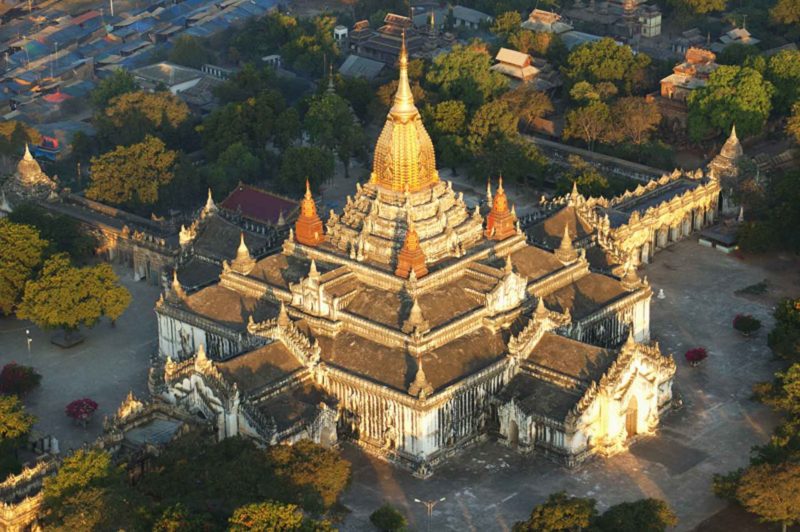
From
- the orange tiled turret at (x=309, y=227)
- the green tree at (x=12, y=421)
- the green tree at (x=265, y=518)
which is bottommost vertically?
the green tree at (x=12, y=421)

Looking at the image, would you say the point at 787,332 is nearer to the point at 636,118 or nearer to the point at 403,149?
the point at 403,149

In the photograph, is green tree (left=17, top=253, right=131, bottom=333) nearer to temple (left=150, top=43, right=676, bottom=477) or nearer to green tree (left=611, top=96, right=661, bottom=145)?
temple (left=150, top=43, right=676, bottom=477)

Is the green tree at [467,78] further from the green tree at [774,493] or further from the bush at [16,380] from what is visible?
the green tree at [774,493]

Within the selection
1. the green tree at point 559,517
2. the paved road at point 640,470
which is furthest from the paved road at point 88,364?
the green tree at point 559,517

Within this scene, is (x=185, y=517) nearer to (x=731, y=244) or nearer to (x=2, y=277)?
(x=2, y=277)

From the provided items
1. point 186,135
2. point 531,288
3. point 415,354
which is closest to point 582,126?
point 186,135

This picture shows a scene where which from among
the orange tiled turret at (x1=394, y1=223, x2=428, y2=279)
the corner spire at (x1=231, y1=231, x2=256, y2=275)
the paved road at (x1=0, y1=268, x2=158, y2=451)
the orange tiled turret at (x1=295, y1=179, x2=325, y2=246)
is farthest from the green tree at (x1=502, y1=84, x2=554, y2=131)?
the orange tiled turret at (x1=394, y1=223, x2=428, y2=279)

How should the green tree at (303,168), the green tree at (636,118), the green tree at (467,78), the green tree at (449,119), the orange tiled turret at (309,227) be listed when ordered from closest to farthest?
the orange tiled turret at (309,227) → the green tree at (303,168) → the green tree at (449,119) → the green tree at (636,118) → the green tree at (467,78)
